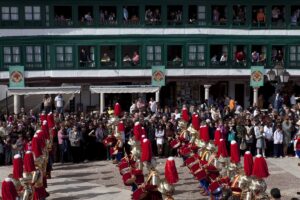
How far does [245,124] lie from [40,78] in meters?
16.6

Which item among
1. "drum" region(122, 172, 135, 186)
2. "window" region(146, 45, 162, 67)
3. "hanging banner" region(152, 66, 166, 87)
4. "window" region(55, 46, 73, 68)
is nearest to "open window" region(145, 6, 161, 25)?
"window" region(146, 45, 162, 67)

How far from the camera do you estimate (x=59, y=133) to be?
25688 millimetres

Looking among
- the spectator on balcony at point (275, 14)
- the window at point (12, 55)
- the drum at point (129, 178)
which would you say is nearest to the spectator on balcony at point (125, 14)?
the window at point (12, 55)

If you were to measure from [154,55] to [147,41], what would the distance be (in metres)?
0.99

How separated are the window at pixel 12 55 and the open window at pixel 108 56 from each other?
5.15m

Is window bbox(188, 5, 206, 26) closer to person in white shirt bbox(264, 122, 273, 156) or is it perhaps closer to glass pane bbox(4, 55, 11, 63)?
glass pane bbox(4, 55, 11, 63)

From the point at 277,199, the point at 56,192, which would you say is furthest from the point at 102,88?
the point at 277,199

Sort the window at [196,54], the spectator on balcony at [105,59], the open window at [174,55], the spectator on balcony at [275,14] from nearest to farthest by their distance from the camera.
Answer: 1. the spectator on balcony at [105,59]
2. the open window at [174,55]
3. the window at [196,54]
4. the spectator on balcony at [275,14]

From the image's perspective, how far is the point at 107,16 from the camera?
40.0 meters

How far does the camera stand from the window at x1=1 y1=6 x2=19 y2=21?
3897 centimetres

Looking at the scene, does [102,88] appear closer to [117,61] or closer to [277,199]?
[117,61]

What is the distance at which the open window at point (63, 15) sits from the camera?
130 ft

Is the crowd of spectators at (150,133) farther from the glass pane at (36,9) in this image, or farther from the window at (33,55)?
the glass pane at (36,9)

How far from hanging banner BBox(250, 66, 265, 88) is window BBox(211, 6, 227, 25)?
3.65m
